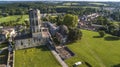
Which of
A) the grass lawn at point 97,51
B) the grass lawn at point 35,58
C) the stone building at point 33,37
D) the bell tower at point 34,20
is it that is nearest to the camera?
the grass lawn at point 35,58

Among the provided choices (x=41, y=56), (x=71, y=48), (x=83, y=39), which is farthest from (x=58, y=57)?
(x=83, y=39)

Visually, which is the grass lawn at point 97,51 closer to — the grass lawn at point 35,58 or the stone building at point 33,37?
the grass lawn at point 35,58

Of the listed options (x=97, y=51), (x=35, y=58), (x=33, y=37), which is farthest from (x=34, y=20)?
(x=97, y=51)

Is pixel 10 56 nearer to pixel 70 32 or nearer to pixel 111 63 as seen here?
pixel 70 32

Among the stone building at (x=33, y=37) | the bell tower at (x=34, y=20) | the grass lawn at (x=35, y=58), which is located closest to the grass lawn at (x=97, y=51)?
the grass lawn at (x=35, y=58)

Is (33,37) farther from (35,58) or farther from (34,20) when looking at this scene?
(35,58)

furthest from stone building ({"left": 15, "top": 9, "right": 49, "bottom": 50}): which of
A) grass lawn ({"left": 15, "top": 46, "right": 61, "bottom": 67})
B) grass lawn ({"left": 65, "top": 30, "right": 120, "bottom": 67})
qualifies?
grass lawn ({"left": 65, "top": 30, "right": 120, "bottom": 67})

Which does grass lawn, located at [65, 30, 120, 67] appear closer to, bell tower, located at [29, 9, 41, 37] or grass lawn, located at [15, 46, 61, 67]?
grass lawn, located at [15, 46, 61, 67]
